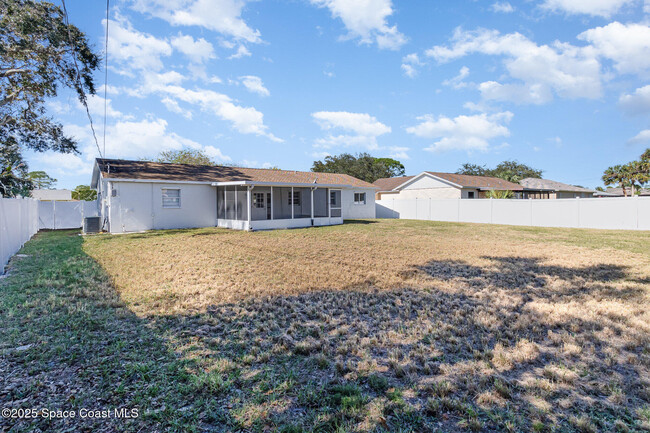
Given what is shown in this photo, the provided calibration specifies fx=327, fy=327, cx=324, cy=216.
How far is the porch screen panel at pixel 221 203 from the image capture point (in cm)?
1857

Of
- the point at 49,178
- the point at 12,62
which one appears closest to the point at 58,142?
the point at 12,62

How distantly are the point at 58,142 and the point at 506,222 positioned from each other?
29043mm

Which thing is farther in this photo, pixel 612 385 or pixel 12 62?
pixel 12 62

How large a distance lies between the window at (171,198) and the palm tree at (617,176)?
46.5 m

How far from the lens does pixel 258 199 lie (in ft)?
67.5

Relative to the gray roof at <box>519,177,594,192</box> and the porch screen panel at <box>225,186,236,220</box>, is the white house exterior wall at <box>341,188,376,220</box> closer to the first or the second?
the porch screen panel at <box>225,186,236,220</box>

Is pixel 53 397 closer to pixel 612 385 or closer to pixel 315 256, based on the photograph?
pixel 612 385

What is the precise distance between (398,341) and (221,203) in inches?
650

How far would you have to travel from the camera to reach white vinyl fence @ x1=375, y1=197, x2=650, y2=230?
1743cm

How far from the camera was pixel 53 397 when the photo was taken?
2781 mm

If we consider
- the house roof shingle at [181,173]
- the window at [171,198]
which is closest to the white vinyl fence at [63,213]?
the house roof shingle at [181,173]

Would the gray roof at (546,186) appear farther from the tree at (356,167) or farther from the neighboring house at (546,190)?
the tree at (356,167)

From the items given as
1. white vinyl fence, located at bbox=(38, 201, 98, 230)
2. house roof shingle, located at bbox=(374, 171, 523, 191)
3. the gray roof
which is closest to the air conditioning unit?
white vinyl fence, located at bbox=(38, 201, 98, 230)

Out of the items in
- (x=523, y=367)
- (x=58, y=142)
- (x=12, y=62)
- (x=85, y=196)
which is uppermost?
(x=12, y=62)
